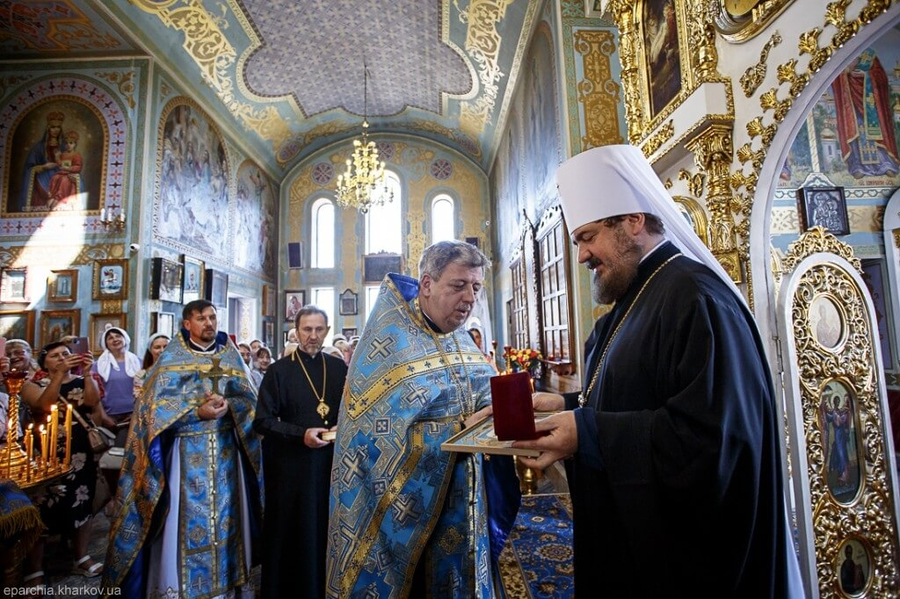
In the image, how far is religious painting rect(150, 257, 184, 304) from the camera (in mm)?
8961

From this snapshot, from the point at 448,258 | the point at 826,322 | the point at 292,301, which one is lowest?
the point at 826,322

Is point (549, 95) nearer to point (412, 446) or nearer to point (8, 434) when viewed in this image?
point (412, 446)

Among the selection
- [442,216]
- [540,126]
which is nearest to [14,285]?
[540,126]

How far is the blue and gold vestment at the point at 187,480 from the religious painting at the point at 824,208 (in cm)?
624

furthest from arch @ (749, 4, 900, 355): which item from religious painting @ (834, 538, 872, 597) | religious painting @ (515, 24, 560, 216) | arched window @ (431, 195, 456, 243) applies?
arched window @ (431, 195, 456, 243)

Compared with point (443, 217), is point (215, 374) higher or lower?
lower

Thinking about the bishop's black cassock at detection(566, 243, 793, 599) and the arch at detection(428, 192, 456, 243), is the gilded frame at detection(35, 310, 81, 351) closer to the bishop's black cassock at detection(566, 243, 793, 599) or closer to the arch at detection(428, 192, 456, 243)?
the bishop's black cassock at detection(566, 243, 793, 599)

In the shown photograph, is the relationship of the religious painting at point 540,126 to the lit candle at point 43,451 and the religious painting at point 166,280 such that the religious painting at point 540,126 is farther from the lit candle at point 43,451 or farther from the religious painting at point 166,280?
the religious painting at point 166,280

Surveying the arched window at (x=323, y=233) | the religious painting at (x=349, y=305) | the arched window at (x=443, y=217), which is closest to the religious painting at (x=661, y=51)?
the arched window at (x=443, y=217)

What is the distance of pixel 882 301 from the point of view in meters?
6.48

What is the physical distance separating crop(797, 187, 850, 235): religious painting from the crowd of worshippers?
200 inches

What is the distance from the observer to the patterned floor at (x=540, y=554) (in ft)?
11.2

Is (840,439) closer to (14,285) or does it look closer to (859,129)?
(859,129)

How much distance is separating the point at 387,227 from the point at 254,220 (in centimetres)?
446
